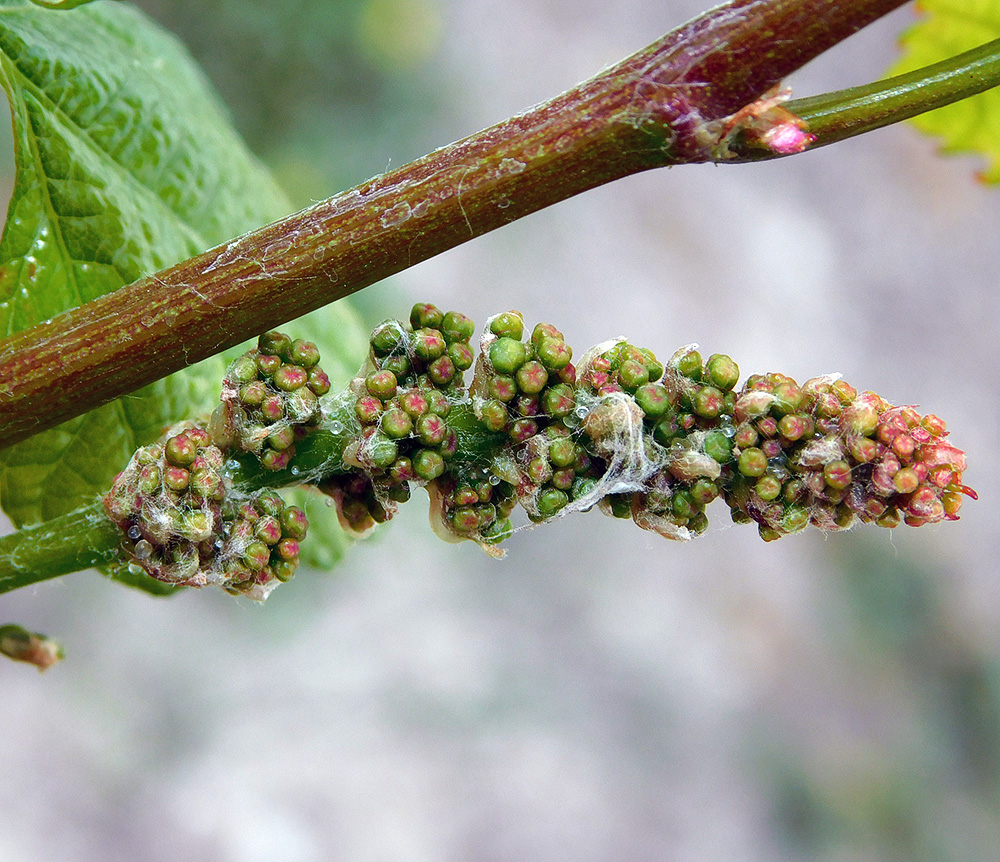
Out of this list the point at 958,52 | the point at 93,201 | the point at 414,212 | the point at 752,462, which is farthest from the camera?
the point at 958,52

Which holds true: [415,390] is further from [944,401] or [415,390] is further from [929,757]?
[944,401]

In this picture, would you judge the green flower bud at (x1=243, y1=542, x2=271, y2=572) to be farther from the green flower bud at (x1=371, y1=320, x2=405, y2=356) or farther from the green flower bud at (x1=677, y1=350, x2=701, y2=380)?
the green flower bud at (x1=677, y1=350, x2=701, y2=380)

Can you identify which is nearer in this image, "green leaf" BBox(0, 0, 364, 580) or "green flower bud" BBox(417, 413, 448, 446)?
"green flower bud" BBox(417, 413, 448, 446)

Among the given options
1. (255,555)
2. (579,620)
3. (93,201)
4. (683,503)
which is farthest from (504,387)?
(579,620)

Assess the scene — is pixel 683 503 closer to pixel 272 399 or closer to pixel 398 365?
pixel 398 365

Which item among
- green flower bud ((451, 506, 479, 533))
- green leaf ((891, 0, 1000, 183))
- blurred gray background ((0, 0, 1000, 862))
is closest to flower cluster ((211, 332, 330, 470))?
green flower bud ((451, 506, 479, 533))

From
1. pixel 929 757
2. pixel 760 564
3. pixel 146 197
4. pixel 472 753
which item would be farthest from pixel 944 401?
pixel 146 197

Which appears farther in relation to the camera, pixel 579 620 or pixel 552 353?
pixel 579 620

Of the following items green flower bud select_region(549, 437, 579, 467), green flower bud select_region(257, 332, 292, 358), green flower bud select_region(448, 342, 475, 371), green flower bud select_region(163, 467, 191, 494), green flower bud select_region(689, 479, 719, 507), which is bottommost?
green flower bud select_region(689, 479, 719, 507)
